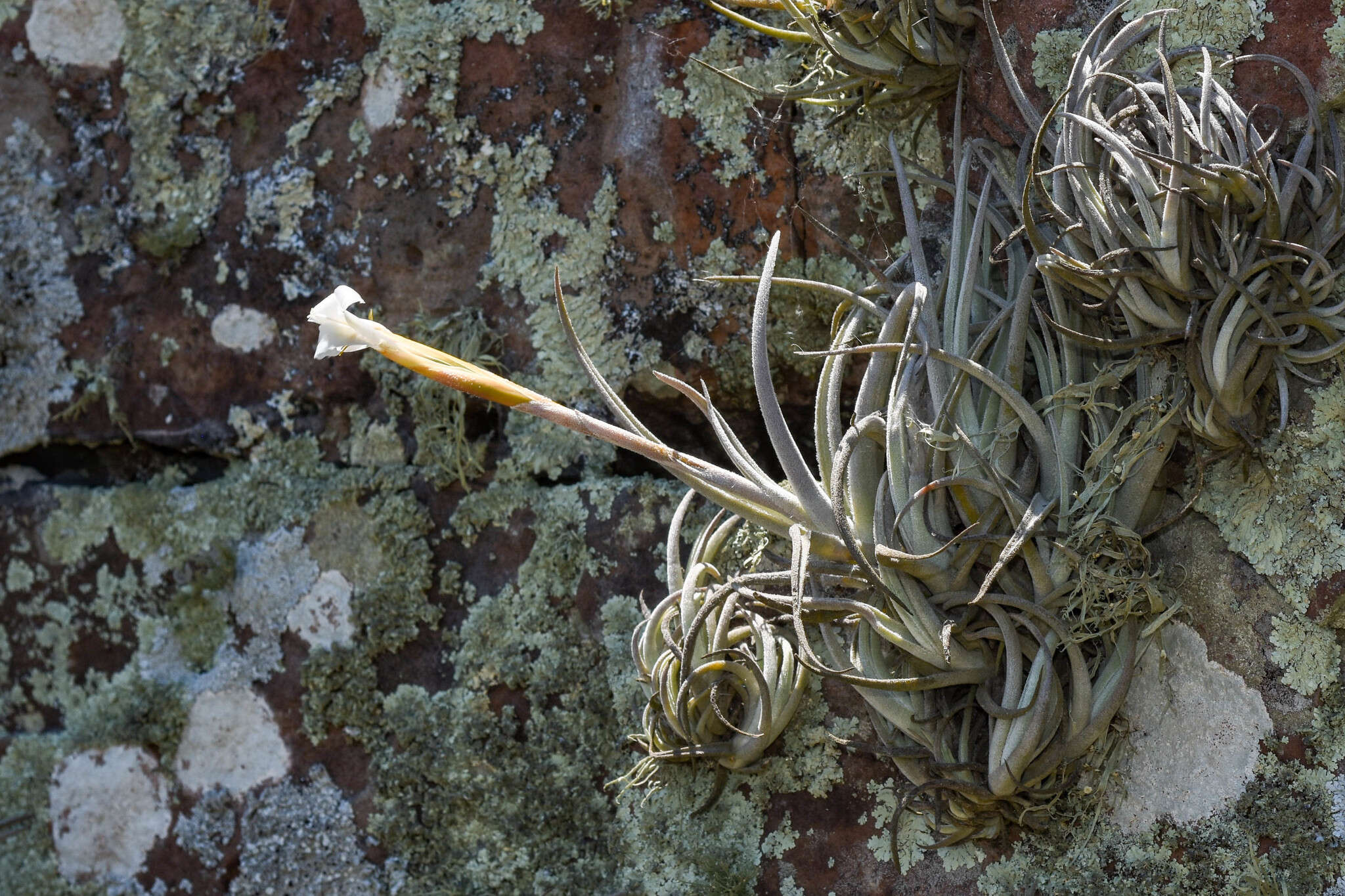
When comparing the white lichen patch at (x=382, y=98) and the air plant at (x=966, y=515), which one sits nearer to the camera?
the air plant at (x=966, y=515)

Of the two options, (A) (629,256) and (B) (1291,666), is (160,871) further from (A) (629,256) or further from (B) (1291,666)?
(B) (1291,666)

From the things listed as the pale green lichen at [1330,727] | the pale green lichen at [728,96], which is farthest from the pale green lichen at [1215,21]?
the pale green lichen at [1330,727]

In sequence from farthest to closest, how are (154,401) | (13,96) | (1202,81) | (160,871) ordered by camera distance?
(13,96), (154,401), (160,871), (1202,81)

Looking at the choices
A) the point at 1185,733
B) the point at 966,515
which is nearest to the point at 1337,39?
the point at 966,515

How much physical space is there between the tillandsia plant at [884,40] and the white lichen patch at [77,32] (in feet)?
3.49

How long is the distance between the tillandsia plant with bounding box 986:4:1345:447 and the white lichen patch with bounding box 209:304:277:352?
1079 millimetres

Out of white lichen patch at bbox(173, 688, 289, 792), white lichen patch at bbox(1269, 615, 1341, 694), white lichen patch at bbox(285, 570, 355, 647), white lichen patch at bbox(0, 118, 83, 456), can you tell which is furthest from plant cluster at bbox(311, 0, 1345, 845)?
white lichen patch at bbox(0, 118, 83, 456)

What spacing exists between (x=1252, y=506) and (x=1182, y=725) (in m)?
0.21

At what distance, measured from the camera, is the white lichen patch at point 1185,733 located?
3.32 feet

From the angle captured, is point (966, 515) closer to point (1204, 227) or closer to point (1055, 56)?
point (1204, 227)

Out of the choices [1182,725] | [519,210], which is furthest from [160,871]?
[1182,725]

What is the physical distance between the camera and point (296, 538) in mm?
1567

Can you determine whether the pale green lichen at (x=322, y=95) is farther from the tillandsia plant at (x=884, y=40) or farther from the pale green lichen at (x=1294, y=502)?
the pale green lichen at (x=1294, y=502)

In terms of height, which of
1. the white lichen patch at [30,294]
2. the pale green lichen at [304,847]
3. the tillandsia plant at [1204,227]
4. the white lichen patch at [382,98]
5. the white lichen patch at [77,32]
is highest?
the tillandsia plant at [1204,227]
